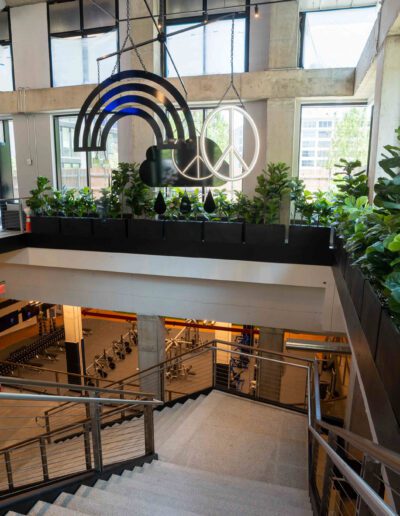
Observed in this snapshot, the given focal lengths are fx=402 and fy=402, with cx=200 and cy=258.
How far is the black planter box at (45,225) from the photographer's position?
8031mm

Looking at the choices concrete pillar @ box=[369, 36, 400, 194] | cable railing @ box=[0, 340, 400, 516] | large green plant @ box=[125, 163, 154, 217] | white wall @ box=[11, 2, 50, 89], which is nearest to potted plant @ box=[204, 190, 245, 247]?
large green plant @ box=[125, 163, 154, 217]

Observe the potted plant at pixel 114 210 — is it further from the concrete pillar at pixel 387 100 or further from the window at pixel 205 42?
the concrete pillar at pixel 387 100

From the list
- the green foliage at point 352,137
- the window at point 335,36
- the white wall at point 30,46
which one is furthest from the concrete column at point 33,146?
the green foliage at point 352,137

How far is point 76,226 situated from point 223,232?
2.98 m

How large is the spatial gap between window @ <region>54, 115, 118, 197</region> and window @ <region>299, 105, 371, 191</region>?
4464 millimetres

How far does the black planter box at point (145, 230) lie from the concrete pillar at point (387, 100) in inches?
144

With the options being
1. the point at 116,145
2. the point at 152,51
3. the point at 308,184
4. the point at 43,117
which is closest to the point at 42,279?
the point at 116,145

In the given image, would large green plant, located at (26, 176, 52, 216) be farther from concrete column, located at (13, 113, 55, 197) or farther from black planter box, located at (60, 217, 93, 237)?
concrete column, located at (13, 113, 55, 197)

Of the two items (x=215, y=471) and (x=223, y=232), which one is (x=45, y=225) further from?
(x=215, y=471)

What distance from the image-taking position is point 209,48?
8859mm

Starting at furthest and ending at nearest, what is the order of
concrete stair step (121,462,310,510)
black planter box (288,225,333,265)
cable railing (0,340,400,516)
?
black planter box (288,225,333,265)
concrete stair step (121,462,310,510)
cable railing (0,340,400,516)

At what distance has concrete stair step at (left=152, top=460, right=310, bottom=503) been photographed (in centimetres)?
352

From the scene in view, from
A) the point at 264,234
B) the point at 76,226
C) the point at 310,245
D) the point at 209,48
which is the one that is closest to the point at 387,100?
the point at 310,245

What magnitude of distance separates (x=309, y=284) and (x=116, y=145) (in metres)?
5.82
